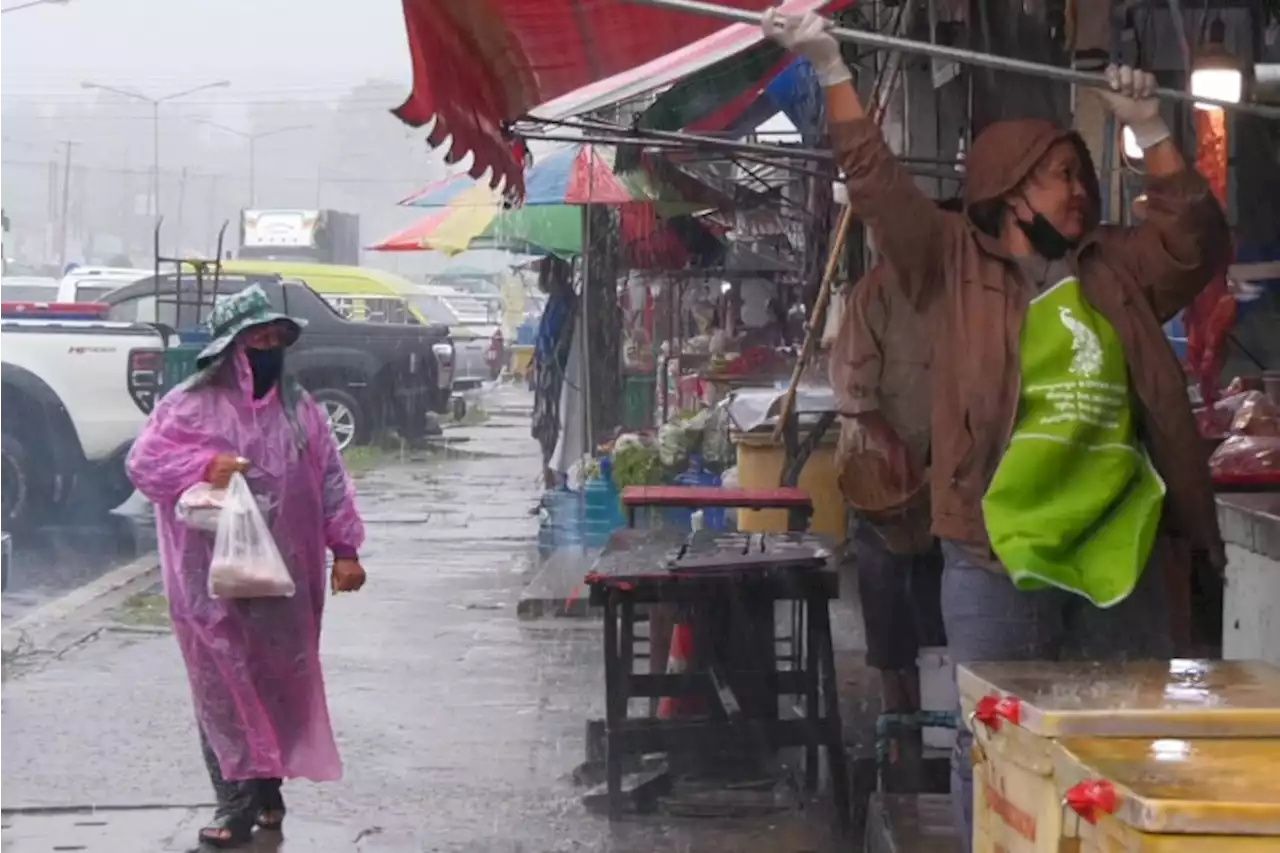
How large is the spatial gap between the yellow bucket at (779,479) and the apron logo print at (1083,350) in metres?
5.30

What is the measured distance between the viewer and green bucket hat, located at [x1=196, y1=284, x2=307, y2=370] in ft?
20.8

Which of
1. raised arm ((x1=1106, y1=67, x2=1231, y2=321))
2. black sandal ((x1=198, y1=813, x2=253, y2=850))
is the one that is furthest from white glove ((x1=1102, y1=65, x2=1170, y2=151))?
black sandal ((x1=198, y1=813, x2=253, y2=850))

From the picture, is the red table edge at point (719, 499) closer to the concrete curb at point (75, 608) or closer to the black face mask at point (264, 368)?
the black face mask at point (264, 368)

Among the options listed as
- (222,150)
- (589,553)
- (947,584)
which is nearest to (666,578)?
(947,584)

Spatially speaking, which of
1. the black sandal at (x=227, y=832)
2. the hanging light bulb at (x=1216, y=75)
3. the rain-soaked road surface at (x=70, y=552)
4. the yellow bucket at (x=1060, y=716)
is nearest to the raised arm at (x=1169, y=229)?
the yellow bucket at (x=1060, y=716)

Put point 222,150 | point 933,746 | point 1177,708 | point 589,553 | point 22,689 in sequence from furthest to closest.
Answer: point 222,150, point 589,553, point 22,689, point 933,746, point 1177,708

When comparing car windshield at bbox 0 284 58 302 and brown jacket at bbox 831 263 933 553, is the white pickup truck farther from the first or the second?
car windshield at bbox 0 284 58 302

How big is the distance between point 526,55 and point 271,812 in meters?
2.74

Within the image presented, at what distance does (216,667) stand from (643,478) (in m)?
5.35

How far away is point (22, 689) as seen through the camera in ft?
29.5

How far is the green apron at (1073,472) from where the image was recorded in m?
3.99

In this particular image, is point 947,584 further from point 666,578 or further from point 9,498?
point 9,498

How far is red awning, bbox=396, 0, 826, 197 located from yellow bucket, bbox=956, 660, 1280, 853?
85.9 inches

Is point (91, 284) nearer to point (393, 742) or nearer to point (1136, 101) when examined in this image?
point (393, 742)
